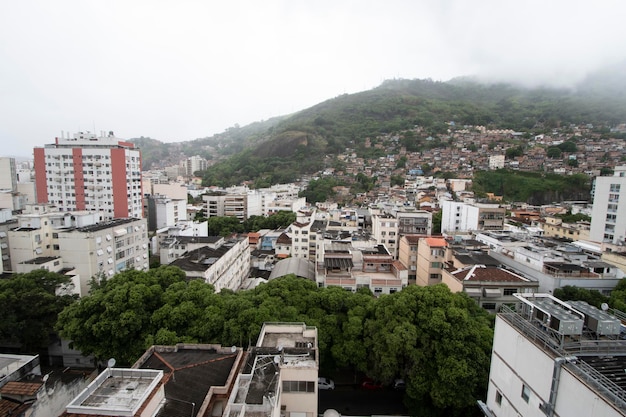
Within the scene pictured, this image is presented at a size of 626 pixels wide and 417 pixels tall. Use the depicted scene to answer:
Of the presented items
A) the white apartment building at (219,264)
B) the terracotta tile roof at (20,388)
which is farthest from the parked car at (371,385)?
the terracotta tile roof at (20,388)

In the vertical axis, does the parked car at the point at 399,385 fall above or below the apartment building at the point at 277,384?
below

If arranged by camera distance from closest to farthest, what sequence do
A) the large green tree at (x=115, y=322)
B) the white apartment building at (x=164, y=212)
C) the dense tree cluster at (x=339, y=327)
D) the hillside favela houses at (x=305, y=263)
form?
the hillside favela houses at (x=305, y=263) → the dense tree cluster at (x=339, y=327) → the large green tree at (x=115, y=322) → the white apartment building at (x=164, y=212)

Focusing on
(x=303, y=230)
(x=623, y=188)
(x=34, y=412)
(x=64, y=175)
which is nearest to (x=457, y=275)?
(x=303, y=230)

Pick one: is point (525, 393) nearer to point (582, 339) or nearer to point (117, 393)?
point (582, 339)

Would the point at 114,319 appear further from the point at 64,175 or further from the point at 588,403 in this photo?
the point at 64,175

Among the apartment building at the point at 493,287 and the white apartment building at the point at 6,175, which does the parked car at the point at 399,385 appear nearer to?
the apartment building at the point at 493,287

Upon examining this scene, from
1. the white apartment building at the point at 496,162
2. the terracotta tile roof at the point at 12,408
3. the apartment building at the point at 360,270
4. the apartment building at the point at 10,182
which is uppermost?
the white apartment building at the point at 496,162

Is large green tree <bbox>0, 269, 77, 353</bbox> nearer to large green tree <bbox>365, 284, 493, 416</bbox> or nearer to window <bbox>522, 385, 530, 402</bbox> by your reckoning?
large green tree <bbox>365, 284, 493, 416</bbox>
